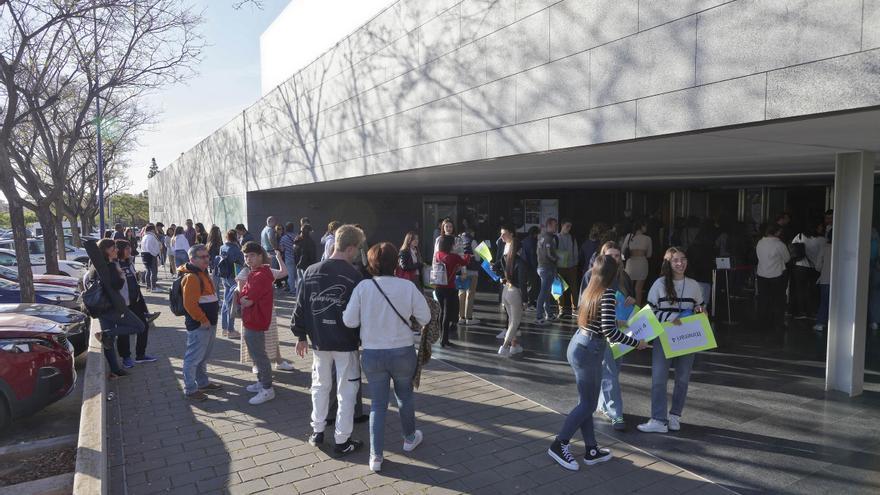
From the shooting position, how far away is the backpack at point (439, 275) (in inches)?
307

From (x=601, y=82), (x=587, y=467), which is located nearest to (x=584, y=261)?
(x=601, y=82)

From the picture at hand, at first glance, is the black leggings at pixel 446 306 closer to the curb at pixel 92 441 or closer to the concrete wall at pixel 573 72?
the concrete wall at pixel 573 72

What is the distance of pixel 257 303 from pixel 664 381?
13.0 feet

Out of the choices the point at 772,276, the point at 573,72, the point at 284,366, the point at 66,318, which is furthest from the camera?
the point at 772,276

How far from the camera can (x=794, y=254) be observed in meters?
9.46

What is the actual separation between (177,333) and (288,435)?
18.5ft

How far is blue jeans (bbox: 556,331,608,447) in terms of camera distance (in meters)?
4.17

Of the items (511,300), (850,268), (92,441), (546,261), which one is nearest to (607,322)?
(511,300)

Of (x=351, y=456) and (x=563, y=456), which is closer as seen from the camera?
(x=563, y=456)

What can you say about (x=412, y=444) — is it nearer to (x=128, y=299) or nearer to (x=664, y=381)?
(x=664, y=381)

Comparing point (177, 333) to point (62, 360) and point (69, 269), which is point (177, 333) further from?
point (69, 269)

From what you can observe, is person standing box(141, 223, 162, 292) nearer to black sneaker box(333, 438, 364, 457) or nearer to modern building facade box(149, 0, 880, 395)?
modern building facade box(149, 0, 880, 395)

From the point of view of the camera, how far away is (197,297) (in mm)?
5719

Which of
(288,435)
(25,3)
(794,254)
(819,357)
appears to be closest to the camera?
(288,435)
